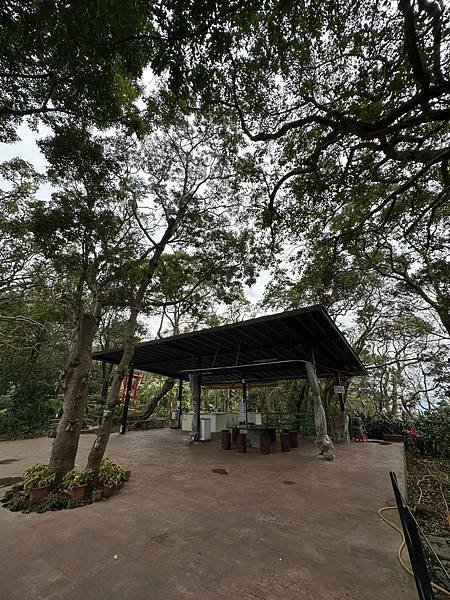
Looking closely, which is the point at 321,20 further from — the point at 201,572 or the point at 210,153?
the point at 201,572

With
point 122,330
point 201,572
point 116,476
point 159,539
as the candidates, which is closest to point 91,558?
point 159,539

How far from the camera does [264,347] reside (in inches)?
358

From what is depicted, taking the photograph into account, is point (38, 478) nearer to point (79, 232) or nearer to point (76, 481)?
point (76, 481)

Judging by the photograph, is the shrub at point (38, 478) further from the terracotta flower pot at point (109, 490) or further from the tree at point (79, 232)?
the terracotta flower pot at point (109, 490)

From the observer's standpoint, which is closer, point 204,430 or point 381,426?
point 204,430

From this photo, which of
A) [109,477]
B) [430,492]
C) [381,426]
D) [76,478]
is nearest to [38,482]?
[76,478]

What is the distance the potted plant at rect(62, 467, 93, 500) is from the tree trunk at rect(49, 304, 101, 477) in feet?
0.69

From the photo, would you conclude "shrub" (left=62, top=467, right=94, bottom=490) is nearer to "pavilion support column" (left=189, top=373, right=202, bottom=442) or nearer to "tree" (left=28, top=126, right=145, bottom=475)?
"tree" (left=28, top=126, right=145, bottom=475)

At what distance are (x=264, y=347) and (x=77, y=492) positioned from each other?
20.6 ft

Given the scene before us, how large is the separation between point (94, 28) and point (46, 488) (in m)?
6.65

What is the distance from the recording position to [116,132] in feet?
20.7

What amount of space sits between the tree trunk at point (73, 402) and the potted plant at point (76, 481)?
0.69 ft

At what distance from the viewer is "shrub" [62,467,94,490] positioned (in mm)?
4387

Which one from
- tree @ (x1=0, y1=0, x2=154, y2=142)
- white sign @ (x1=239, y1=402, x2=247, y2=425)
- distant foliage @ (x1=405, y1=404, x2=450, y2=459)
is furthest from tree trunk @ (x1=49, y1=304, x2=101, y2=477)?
distant foliage @ (x1=405, y1=404, x2=450, y2=459)
